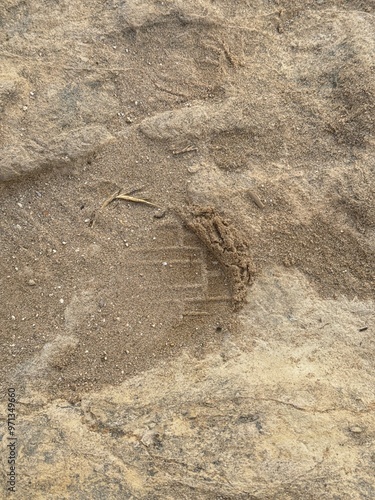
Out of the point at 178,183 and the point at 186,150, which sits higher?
the point at 186,150

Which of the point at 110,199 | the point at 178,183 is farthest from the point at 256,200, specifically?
the point at 110,199

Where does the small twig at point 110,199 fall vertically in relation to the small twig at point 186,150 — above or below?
below

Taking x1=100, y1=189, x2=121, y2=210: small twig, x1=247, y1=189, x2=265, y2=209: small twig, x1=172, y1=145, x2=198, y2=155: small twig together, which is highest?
x1=172, y1=145, x2=198, y2=155: small twig

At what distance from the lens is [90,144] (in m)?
2.70

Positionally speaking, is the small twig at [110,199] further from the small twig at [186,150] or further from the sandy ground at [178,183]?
the small twig at [186,150]

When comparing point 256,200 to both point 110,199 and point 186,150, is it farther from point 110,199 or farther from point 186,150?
point 110,199

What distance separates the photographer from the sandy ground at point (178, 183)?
2559mm

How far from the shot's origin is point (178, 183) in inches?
108

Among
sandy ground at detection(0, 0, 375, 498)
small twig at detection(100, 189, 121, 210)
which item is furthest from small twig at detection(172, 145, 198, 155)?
small twig at detection(100, 189, 121, 210)

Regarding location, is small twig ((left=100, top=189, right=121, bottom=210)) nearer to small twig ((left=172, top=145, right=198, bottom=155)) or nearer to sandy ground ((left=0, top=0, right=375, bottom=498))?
sandy ground ((left=0, top=0, right=375, bottom=498))

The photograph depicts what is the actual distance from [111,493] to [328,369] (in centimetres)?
113

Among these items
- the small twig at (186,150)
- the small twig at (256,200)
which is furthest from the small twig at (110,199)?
the small twig at (256,200)

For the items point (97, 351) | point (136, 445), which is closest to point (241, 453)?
point (136, 445)

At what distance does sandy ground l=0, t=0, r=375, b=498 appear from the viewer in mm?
2559
